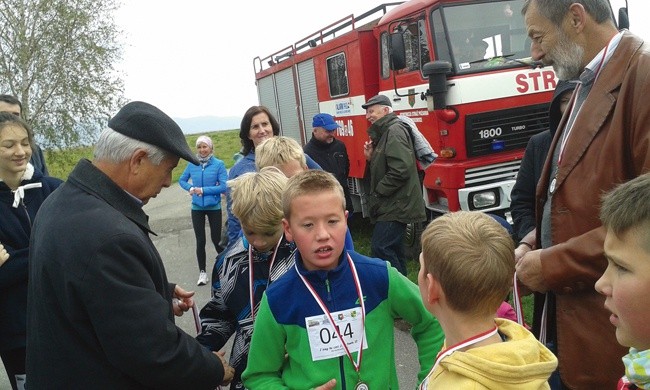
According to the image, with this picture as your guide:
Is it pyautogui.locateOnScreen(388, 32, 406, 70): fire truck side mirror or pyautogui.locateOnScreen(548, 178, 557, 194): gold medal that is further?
pyautogui.locateOnScreen(388, 32, 406, 70): fire truck side mirror

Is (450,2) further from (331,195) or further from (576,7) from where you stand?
(331,195)

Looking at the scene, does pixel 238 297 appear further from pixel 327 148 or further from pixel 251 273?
pixel 327 148

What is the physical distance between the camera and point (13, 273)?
3035 mm

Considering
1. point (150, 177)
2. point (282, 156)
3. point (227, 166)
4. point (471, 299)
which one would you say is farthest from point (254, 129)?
point (227, 166)

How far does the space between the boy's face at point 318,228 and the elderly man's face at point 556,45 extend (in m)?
1.05

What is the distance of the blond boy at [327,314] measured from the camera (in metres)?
2.07

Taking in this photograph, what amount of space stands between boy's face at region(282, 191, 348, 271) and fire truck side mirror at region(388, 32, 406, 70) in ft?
15.1

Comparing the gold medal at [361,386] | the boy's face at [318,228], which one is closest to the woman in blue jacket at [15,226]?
the boy's face at [318,228]

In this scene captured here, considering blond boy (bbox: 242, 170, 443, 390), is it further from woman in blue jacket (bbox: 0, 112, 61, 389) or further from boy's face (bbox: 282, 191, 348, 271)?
woman in blue jacket (bbox: 0, 112, 61, 389)

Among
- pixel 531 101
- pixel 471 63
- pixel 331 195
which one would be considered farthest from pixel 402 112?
pixel 331 195

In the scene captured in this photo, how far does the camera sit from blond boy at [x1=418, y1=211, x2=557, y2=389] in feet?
4.78

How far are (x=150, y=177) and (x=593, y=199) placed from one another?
1632 mm

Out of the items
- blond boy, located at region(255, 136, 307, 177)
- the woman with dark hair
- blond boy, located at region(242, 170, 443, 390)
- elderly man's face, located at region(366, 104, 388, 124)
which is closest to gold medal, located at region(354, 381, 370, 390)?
blond boy, located at region(242, 170, 443, 390)

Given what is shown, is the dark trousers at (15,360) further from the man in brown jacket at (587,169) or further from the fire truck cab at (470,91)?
the fire truck cab at (470,91)
